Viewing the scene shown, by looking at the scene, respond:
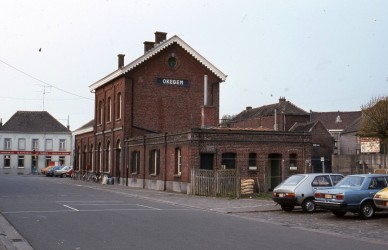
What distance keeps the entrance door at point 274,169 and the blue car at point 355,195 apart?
15.6 meters

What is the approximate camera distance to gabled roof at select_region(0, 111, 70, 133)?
89.2 meters

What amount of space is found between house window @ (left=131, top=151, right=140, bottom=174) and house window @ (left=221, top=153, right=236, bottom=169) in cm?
1040

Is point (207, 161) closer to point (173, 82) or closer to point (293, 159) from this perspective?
point (293, 159)

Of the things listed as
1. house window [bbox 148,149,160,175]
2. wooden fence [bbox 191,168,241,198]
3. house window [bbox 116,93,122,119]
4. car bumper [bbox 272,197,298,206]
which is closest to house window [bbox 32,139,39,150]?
house window [bbox 116,93,122,119]

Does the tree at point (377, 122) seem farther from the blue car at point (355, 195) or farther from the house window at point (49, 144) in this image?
the house window at point (49, 144)

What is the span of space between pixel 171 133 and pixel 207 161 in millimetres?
3562

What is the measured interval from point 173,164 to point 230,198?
742 centimetres

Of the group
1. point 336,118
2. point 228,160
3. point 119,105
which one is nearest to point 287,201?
point 228,160

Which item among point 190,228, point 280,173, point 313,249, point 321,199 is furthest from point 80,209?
point 280,173

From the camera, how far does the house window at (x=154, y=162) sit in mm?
38125

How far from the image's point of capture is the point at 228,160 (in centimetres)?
3416

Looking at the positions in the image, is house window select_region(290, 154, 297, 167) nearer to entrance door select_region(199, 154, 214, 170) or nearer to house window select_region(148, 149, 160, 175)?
entrance door select_region(199, 154, 214, 170)

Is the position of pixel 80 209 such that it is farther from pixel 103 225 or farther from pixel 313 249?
pixel 313 249

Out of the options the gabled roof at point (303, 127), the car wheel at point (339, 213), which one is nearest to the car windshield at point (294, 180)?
the car wheel at point (339, 213)
